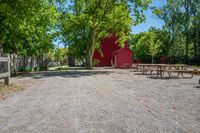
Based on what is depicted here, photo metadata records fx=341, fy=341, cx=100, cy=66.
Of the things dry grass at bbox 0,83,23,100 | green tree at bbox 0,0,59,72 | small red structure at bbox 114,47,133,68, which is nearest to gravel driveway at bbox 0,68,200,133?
dry grass at bbox 0,83,23,100

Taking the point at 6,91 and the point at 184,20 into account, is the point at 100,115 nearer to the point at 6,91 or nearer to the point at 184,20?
the point at 6,91

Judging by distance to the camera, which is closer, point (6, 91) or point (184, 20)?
point (6, 91)

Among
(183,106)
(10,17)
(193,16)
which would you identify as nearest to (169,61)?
(193,16)

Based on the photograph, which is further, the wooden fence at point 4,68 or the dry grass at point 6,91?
the wooden fence at point 4,68

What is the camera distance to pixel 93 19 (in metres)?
42.3

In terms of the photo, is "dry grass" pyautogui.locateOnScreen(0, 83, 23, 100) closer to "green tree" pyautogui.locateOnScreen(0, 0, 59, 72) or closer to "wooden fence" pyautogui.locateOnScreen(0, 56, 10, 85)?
"wooden fence" pyautogui.locateOnScreen(0, 56, 10, 85)

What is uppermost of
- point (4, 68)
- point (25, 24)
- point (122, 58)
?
point (25, 24)

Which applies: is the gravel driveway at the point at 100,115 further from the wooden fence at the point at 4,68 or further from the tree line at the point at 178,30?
the tree line at the point at 178,30

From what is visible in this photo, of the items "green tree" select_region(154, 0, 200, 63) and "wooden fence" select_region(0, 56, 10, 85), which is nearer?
"wooden fence" select_region(0, 56, 10, 85)

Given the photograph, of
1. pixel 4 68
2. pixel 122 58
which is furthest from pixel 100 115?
pixel 122 58

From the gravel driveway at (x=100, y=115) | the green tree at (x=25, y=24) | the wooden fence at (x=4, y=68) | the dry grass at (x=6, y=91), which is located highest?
the green tree at (x=25, y=24)

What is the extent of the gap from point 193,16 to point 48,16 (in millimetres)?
43554

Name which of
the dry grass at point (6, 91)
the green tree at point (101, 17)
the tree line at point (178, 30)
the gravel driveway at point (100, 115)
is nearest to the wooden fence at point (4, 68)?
the dry grass at point (6, 91)

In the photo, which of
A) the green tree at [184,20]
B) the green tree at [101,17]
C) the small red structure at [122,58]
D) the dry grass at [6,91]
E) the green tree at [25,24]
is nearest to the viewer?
the dry grass at [6,91]
